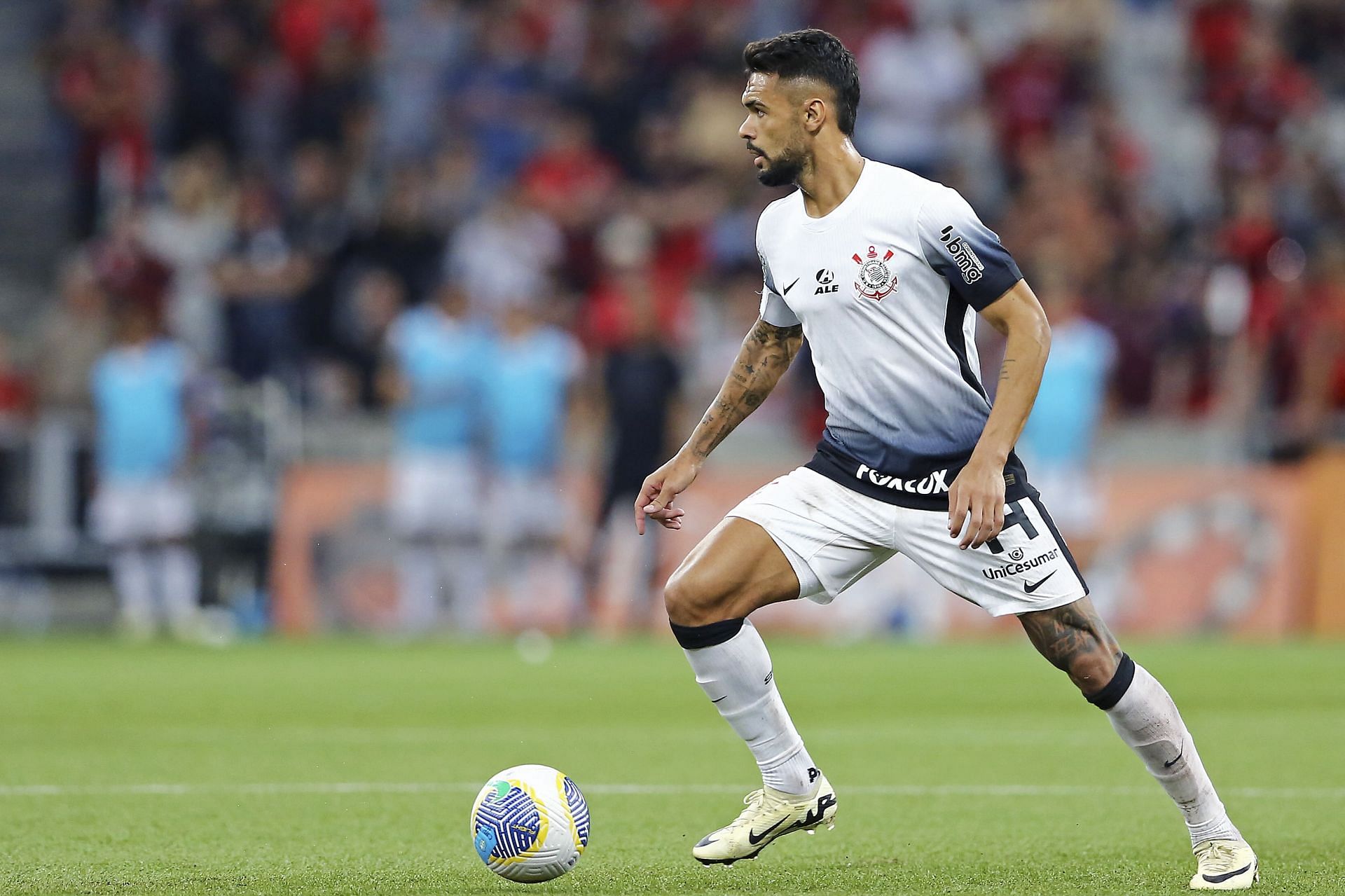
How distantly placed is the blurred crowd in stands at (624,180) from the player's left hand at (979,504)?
10075mm

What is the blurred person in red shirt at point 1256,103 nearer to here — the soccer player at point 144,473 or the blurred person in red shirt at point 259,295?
the blurred person in red shirt at point 259,295

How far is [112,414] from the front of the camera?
16438mm

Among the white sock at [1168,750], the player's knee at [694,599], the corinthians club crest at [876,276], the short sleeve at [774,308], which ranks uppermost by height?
the corinthians club crest at [876,276]

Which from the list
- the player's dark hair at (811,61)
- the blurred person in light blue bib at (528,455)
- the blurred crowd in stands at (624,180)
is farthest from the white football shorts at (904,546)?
the blurred person in light blue bib at (528,455)

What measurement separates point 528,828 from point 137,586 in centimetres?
1159

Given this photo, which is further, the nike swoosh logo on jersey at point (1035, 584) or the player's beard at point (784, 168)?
Result: the player's beard at point (784, 168)

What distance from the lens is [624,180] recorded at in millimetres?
18438

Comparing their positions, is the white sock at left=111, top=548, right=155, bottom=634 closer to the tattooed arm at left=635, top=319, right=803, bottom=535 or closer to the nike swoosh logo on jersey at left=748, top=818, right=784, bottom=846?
the tattooed arm at left=635, top=319, right=803, bottom=535

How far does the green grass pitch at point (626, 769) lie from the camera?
595cm

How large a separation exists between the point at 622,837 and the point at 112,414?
10.7m

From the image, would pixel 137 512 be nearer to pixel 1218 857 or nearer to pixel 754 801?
pixel 754 801

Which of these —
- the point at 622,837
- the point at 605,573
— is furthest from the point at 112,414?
the point at 622,837

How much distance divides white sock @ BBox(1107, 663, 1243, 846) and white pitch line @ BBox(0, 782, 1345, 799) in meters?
1.90

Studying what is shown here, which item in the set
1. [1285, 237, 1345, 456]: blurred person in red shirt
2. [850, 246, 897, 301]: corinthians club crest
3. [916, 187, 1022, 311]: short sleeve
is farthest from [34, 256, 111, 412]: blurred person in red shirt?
[916, 187, 1022, 311]: short sleeve
